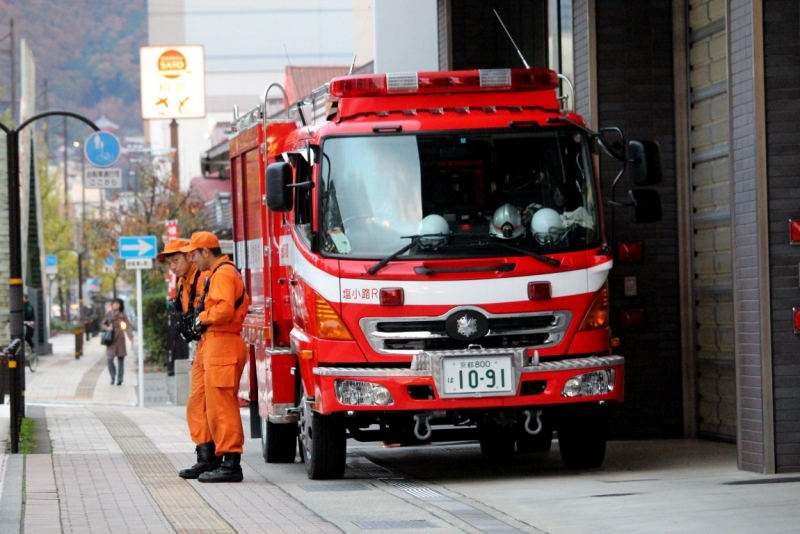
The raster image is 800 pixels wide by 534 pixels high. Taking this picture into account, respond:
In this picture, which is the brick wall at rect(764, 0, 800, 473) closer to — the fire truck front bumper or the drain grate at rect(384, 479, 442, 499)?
the fire truck front bumper

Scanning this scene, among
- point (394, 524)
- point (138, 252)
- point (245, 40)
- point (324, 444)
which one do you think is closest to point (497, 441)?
point (324, 444)

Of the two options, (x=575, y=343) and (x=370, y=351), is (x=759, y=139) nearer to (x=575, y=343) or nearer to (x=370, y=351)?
(x=575, y=343)

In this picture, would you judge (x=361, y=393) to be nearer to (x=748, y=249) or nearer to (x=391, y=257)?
(x=391, y=257)

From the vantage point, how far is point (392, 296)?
34.5ft

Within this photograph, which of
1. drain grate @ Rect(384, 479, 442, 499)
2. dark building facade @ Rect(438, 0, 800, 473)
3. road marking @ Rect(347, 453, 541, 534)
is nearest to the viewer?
road marking @ Rect(347, 453, 541, 534)

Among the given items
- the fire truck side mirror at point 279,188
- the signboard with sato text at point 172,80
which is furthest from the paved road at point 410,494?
the signboard with sato text at point 172,80

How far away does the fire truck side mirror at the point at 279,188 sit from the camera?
10859 millimetres

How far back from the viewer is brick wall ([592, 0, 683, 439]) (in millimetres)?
13859

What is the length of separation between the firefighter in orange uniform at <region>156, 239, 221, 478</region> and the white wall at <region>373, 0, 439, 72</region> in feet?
29.9

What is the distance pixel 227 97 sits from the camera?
10638 centimetres

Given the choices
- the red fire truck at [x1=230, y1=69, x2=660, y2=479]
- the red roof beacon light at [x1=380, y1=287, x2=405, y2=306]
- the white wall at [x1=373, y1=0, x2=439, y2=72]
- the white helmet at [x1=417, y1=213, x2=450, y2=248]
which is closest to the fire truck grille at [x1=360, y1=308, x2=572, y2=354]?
the red fire truck at [x1=230, y1=69, x2=660, y2=479]

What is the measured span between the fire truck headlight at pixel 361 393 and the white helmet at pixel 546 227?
1587 mm

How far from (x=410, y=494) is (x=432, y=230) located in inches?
74.6

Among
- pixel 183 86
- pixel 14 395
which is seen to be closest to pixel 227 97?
pixel 183 86
